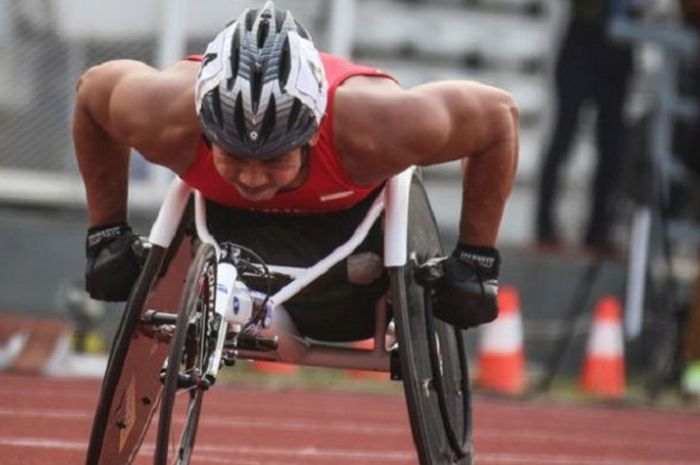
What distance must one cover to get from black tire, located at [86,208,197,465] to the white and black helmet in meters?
0.58

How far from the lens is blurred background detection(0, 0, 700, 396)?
553 inches

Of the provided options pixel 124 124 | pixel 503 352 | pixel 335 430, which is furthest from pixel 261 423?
pixel 124 124

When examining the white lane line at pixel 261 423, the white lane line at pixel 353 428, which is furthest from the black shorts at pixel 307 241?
the white lane line at pixel 261 423

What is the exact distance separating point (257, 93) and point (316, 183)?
0.44 meters

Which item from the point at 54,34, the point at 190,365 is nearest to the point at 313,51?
the point at 190,365

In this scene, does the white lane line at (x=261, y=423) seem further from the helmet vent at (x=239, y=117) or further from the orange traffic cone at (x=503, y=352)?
the helmet vent at (x=239, y=117)

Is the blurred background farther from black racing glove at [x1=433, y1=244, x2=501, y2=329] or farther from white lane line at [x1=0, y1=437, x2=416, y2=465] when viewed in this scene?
black racing glove at [x1=433, y1=244, x2=501, y2=329]

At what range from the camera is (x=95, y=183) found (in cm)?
682

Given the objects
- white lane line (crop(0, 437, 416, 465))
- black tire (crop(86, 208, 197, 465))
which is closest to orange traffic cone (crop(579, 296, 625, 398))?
white lane line (crop(0, 437, 416, 465))

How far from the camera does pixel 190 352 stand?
18.9 feet

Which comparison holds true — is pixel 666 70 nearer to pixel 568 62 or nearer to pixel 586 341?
pixel 568 62

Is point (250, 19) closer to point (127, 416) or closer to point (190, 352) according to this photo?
point (190, 352)

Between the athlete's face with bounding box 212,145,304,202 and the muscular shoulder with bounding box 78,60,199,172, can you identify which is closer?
the athlete's face with bounding box 212,145,304,202

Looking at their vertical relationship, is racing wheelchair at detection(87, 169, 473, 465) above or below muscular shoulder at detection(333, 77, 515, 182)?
below
